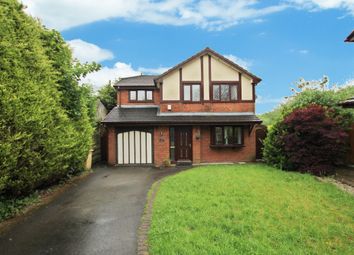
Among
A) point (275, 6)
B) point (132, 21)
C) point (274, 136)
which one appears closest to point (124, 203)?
point (274, 136)

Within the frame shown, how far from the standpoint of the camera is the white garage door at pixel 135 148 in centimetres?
1592

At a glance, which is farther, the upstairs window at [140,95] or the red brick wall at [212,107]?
the upstairs window at [140,95]

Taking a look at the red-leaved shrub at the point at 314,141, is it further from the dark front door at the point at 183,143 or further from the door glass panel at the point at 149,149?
the door glass panel at the point at 149,149

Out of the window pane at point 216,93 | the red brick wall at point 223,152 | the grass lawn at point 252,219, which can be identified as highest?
the window pane at point 216,93

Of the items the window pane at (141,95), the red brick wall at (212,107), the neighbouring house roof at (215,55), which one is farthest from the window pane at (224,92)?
the window pane at (141,95)

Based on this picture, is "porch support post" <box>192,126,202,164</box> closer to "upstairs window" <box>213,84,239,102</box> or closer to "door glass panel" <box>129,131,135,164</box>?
"upstairs window" <box>213,84,239,102</box>

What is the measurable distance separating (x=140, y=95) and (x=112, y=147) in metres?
4.20

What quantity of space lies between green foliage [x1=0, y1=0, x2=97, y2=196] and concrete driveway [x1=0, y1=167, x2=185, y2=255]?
112 centimetres

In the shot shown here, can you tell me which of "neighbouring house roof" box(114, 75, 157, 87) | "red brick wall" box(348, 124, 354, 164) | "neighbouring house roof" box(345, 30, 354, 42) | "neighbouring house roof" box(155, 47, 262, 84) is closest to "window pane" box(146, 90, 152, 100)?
"neighbouring house roof" box(114, 75, 157, 87)

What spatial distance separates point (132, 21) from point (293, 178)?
11.5 metres

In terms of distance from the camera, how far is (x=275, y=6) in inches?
510

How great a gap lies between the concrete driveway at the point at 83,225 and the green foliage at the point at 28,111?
44.0 inches

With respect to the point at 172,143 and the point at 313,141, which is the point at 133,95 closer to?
the point at 172,143

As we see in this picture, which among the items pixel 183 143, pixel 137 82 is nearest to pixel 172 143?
pixel 183 143
